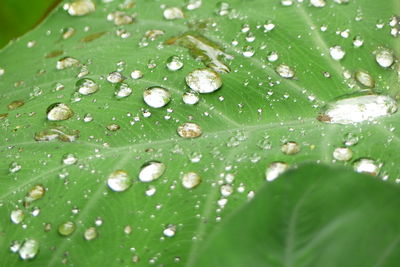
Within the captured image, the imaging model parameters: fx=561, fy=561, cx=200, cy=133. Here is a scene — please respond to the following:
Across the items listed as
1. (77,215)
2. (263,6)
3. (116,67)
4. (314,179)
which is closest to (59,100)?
(116,67)

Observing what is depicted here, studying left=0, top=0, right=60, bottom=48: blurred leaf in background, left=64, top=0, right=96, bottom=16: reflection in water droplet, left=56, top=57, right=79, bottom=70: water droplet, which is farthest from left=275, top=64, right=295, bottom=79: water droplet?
left=0, top=0, right=60, bottom=48: blurred leaf in background

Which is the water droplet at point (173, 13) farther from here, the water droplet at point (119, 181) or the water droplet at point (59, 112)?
the water droplet at point (119, 181)

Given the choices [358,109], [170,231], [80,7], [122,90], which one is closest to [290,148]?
[358,109]

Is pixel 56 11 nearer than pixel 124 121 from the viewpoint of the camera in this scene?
No

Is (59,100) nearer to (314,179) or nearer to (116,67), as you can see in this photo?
(116,67)

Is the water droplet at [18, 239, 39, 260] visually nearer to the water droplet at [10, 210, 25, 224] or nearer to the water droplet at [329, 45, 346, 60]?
the water droplet at [10, 210, 25, 224]
